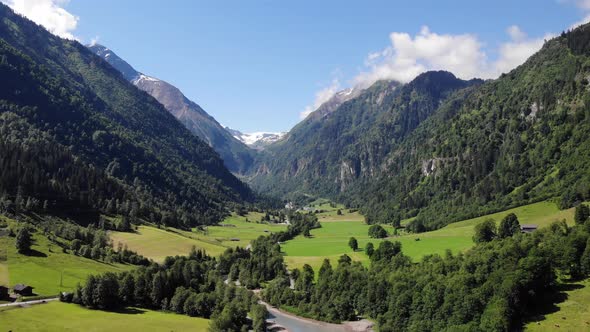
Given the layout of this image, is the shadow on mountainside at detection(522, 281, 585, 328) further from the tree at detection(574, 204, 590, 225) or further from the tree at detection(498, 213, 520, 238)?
the tree at detection(498, 213, 520, 238)

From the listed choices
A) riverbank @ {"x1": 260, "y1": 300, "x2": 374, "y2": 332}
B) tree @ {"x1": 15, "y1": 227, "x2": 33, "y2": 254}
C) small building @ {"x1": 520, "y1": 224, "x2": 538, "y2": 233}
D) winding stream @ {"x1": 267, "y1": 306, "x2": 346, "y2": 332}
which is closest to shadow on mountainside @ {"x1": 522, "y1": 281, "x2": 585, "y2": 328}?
riverbank @ {"x1": 260, "y1": 300, "x2": 374, "y2": 332}

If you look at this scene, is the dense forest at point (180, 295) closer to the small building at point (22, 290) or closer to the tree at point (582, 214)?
the small building at point (22, 290)

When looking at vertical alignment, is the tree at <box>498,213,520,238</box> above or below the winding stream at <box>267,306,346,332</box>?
above

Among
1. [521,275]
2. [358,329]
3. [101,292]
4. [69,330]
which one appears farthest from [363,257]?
[69,330]

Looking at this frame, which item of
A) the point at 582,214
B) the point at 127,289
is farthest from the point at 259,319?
the point at 582,214

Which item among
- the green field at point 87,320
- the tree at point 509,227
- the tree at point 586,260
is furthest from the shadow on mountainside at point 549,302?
the green field at point 87,320

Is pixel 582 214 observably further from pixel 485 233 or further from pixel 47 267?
pixel 47 267

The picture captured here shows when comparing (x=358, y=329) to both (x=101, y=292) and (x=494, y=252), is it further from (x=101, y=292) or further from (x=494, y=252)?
(x=101, y=292)
